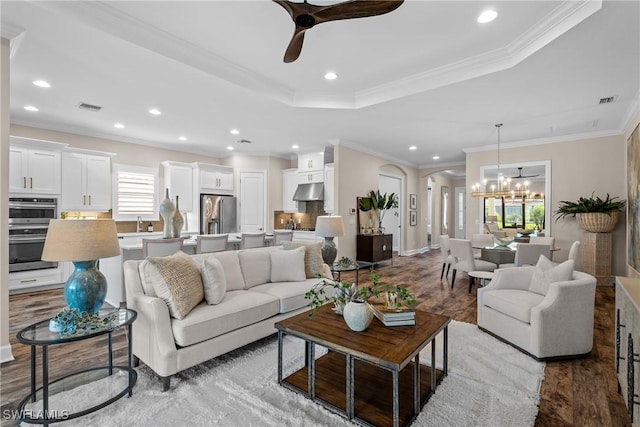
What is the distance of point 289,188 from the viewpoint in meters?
8.12

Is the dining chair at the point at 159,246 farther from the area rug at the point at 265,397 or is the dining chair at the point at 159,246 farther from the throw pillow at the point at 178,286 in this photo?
the area rug at the point at 265,397

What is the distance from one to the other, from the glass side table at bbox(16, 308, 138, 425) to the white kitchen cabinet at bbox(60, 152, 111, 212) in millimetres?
4222

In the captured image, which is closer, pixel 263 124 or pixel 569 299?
pixel 569 299

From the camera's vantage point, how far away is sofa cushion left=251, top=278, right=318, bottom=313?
10.2ft

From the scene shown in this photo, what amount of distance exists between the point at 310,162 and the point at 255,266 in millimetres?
4460

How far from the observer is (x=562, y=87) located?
3.85m

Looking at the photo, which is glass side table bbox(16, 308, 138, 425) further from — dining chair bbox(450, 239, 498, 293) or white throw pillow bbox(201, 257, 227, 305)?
dining chair bbox(450, 239, 498, 293)

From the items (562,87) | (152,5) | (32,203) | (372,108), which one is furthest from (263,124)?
(562,87)

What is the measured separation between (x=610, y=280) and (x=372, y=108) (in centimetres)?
523

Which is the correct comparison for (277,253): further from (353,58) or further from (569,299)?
(569,299)

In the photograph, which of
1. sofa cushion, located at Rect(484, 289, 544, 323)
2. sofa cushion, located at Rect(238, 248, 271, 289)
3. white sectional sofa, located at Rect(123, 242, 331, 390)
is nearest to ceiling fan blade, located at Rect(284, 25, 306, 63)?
white sectional sofa, located at Rect(123, 242, 331, 390)

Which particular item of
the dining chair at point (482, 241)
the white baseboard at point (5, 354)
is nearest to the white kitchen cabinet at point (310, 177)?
the dining chair at point (482, 241)

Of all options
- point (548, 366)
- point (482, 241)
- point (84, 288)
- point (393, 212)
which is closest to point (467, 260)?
point (482, 241)

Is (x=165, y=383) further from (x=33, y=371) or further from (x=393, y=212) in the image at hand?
(x=393, y=212)
